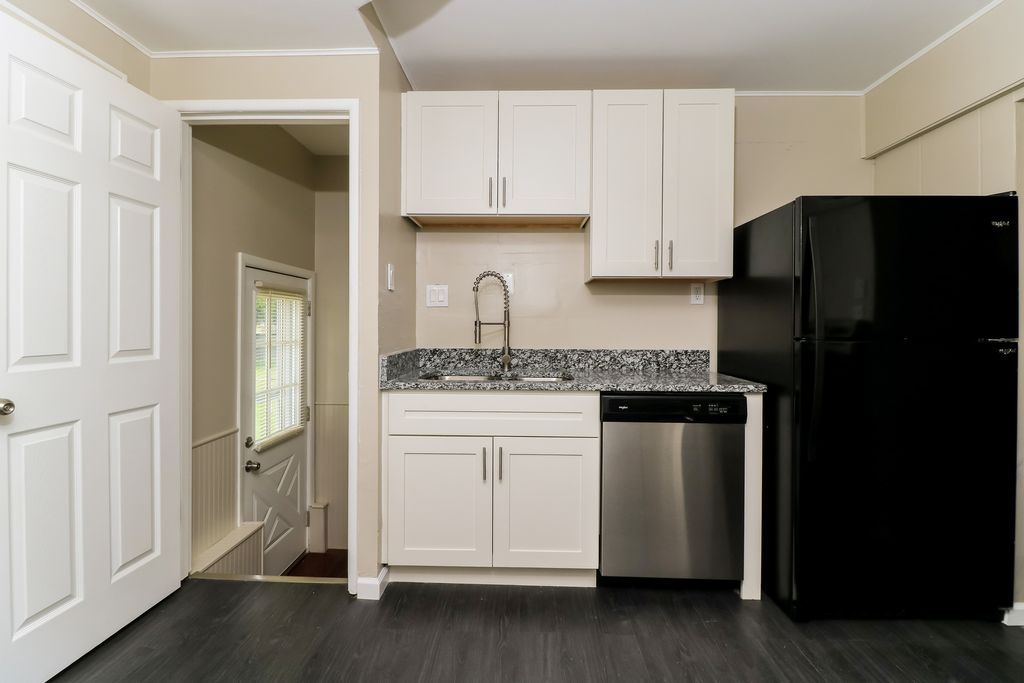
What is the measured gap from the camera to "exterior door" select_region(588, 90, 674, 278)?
2430mm

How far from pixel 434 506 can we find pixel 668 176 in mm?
1871

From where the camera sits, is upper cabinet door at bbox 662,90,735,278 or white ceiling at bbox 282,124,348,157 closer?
upper cabinet door at bbox 662,90,735,278

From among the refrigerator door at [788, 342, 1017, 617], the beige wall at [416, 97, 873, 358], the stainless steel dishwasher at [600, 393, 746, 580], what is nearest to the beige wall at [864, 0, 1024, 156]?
the beige wall at [416, 97, 873, 358]

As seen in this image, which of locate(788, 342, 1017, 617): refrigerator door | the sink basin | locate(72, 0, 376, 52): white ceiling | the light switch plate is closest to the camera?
locate(72, 0, 376, 52): white ceiling

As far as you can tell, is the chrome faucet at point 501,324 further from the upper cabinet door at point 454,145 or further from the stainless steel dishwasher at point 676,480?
the stainless steel dishwasher at point 676,480

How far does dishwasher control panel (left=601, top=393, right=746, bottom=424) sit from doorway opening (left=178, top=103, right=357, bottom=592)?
136 cm

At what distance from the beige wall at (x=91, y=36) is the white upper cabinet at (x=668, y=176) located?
1960 millimetres

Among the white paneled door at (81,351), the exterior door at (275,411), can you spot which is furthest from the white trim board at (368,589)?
the exterior door at (275,411)

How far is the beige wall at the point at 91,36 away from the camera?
1.65 m

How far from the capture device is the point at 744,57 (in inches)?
94.3

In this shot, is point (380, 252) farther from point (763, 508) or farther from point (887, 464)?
point (887, 464)

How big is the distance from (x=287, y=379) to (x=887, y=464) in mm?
3143

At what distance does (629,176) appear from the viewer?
2441 millimetres

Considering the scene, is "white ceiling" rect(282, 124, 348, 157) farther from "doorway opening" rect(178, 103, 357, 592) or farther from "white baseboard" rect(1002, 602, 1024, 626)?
"white baseboard" rect(1002, 602, 1024, 626)
